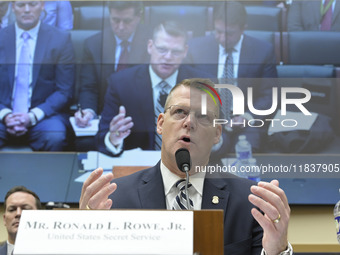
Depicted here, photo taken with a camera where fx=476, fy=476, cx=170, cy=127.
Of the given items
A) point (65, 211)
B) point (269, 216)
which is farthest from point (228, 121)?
point (65, 211)

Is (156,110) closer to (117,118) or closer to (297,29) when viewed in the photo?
(117,118)

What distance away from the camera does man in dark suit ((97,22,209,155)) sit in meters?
4.88

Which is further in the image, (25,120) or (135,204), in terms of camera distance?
(25,120)

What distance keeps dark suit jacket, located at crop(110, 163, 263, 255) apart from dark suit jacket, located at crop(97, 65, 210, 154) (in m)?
2.64

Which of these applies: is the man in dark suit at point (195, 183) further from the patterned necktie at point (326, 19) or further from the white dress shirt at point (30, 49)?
the patterned necktie at point (326, 19)

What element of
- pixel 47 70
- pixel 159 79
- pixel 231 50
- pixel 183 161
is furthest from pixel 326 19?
pixel 183 161

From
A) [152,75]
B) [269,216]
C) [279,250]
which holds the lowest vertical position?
[279,250]

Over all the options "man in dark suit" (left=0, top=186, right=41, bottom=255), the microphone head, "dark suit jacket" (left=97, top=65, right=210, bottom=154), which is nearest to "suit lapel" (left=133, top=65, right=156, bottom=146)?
"dark suit jacket" (left=97, top=65, right=210, bottom=154)

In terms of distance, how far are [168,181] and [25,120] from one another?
3150mm

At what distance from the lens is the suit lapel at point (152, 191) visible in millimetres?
2074

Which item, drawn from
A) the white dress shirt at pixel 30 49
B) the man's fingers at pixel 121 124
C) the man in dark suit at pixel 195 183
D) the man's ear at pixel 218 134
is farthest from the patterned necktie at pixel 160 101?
the man's ear at pixel 218 134

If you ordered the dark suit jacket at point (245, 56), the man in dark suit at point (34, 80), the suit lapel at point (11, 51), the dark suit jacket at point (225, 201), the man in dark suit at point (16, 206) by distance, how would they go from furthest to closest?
the suit lapel at point (11, 51), the man in dark suit at point (34, 80), the dark suit jacket at point (245, 56), the man in dark suit at point (16, 206), the dark suit jacket at point (225, 201)

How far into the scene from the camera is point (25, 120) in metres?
4.91

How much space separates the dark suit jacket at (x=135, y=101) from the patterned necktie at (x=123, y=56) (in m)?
0.06
